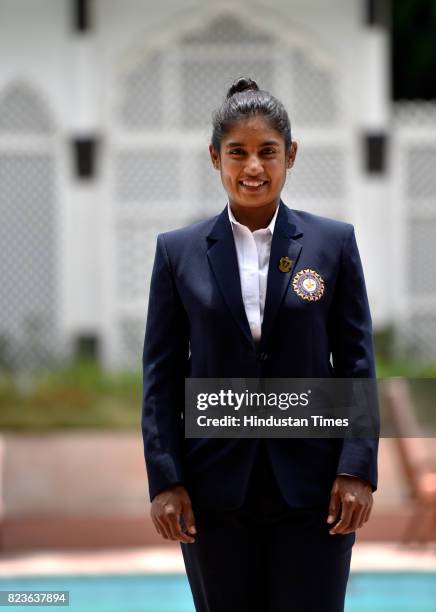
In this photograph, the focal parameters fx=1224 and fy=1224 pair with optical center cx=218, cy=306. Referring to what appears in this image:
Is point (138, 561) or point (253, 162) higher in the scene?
point (253, 162)

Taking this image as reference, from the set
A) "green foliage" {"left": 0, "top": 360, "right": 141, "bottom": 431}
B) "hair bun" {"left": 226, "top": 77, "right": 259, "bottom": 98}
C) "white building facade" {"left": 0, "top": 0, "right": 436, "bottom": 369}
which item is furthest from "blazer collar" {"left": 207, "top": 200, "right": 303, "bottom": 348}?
"white building facade" {"left": 0, "top": 0, "right": 436, "bottom": 369}

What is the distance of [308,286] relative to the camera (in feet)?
7.44

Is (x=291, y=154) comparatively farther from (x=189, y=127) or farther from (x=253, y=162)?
(x=189, y=127)

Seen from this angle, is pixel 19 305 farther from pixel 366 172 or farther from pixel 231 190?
pixel 231 190

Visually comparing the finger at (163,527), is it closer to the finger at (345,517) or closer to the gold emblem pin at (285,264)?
the finger at (345,517)

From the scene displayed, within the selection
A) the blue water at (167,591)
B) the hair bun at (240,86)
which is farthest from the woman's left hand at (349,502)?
the blue water at (167,591)

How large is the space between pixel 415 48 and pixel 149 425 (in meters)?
10.6

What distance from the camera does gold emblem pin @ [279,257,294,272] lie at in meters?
2.29

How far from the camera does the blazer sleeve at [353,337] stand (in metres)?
2.25

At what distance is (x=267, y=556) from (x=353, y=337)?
44cm

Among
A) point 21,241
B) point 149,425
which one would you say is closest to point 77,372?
point 21,241

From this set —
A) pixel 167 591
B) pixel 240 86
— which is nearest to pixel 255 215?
pixel 240 86

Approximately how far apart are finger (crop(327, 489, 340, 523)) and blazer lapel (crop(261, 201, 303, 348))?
0.99 feet

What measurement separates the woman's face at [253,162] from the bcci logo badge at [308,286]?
16 cm
